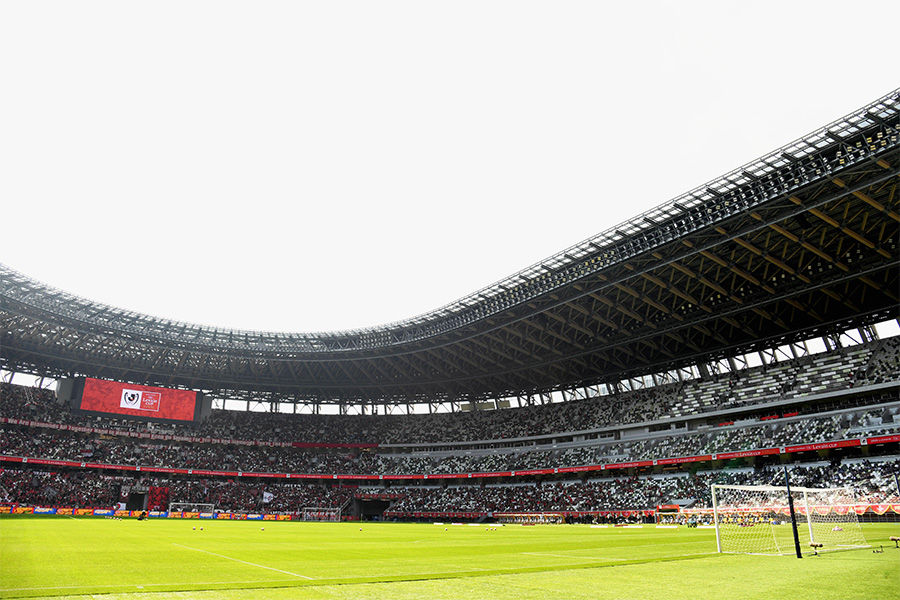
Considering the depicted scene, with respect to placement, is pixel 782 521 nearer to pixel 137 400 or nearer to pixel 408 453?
pixel 408 453

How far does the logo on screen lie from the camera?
62.9 m

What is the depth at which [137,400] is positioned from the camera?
6338 cm

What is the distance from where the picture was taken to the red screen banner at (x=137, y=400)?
61469 mm

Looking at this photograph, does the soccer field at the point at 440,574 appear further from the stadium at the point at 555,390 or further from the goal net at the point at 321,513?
the goal net at the point at 321,513

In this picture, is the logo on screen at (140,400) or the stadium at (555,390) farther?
the logo on screen at (140,400)

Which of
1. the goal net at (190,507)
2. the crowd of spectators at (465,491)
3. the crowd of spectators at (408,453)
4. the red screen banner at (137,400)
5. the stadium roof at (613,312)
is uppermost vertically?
the stadium roof at (613,312)

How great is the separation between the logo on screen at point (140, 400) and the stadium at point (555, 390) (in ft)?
0.52

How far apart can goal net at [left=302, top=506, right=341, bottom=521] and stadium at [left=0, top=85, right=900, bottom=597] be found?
1.24 ft

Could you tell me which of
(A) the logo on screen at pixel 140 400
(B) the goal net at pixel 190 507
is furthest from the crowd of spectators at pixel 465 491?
(A) the logo on screen at pixel 140 400

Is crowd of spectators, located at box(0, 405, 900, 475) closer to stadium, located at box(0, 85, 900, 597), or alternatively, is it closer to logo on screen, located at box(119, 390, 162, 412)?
stadium, located at box(0, 85, 900, 597)

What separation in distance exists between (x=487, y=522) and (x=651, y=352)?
2373cm

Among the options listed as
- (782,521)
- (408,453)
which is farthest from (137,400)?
(782,521)

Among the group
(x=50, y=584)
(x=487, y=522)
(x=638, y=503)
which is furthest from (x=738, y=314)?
(x=50, y=584)

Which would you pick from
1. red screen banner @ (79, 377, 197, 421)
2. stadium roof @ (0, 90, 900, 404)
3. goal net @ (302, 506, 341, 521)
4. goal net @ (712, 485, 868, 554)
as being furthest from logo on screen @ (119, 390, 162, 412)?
goal net @ (712, 485, 868, 554)
